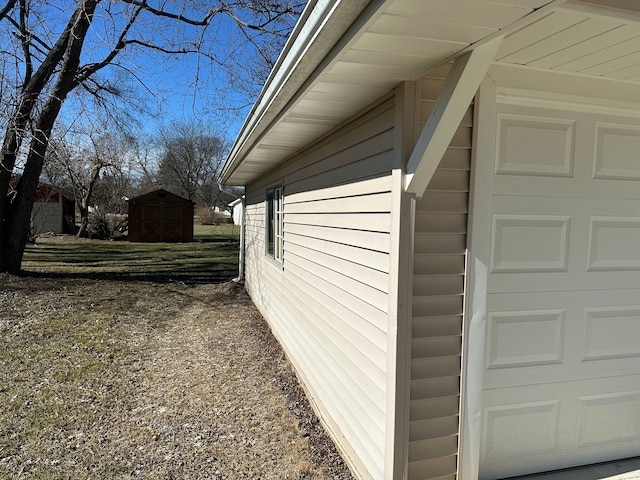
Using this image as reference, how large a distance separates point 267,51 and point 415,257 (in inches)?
385

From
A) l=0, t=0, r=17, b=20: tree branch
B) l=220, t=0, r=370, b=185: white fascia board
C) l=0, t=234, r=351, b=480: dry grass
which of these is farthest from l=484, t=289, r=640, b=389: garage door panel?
l=0, t=0, r=17, b=20: tree branch

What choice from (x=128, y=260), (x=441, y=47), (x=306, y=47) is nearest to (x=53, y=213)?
(x=128, y=260)

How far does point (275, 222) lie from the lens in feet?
19.3

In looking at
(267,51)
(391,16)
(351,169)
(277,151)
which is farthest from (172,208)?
(391,16)

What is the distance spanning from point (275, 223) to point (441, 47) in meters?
4.50

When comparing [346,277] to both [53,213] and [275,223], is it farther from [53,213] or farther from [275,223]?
[53,213]

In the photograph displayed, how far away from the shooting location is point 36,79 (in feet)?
32.1

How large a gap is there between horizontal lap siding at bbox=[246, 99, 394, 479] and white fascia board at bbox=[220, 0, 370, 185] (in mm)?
536

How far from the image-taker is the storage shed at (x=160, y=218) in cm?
2034

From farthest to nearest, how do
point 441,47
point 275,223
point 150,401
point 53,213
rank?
point 53,213, point 275,223, point 150,401, point 441,47

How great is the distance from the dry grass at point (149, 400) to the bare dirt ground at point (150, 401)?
12 mm

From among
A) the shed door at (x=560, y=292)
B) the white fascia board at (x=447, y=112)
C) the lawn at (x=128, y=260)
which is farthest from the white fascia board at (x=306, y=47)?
the lawn at (x=128, y=260)

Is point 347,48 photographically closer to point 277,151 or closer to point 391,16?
point 391,16

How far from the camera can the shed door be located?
2184mm
